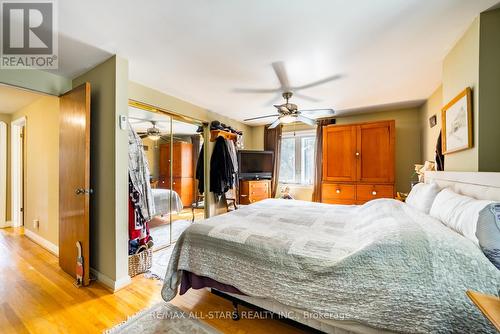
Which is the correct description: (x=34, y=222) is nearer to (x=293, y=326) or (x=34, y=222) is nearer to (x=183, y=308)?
(x=183, y=308)

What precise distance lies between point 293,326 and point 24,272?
297cm

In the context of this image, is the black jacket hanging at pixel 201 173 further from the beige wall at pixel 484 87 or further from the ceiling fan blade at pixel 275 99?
the beige wall at pixel 484 87

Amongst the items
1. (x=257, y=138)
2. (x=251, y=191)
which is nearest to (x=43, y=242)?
(x=251, y=191)

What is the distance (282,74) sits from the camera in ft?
7.48

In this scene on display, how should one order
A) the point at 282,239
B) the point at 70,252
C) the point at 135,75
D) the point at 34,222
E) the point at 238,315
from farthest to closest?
the point at 34,222 → the point at 135,75 → the point at 70,252 → the point at 238,315 → the point at 282,239

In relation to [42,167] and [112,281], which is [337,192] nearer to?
[112,281]

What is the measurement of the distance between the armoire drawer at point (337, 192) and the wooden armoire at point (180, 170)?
2445 mm

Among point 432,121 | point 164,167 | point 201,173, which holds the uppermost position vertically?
point 432,121

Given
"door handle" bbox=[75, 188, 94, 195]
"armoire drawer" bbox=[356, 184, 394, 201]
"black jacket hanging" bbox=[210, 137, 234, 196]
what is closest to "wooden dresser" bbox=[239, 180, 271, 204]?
"black jacket hanging" bbox=[210, 137, 234, 196]

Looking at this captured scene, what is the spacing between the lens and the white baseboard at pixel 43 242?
271 centimetres

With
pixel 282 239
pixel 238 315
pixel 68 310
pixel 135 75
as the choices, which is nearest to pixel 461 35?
pixel 282 239

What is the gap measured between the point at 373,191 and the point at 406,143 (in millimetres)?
1160

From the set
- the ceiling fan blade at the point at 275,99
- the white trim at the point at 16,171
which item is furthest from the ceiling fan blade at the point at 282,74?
the white trim at the point at 16,171

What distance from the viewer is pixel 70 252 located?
2.15m
